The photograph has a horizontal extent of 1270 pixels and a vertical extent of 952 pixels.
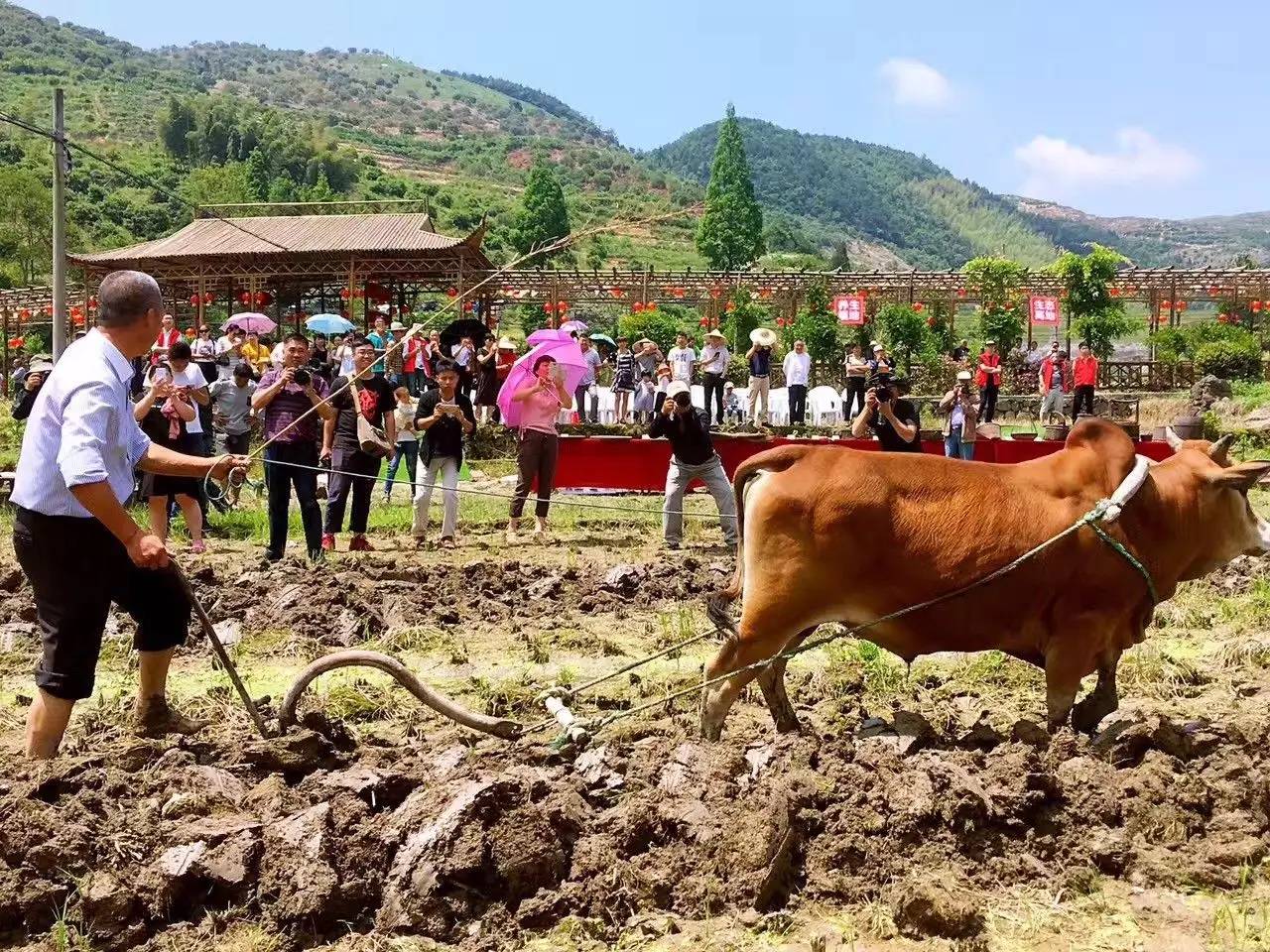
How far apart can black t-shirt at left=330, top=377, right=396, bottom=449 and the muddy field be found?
554 centimetres

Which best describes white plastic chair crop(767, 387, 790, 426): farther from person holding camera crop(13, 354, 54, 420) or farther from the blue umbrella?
person holding camera crop(13, 354, 54, 420)

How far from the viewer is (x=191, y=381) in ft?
39.4

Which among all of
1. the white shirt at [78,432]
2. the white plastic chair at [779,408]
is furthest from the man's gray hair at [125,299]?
the white plastic chair at [779,408]

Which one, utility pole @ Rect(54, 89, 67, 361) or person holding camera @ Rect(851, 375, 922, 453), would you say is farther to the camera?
utility pole @ Rect(54, 89, 67, 361)

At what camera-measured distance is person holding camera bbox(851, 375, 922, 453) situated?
12070 mm

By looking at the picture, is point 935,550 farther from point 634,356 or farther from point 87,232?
point 87,232

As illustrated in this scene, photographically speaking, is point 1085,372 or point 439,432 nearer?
point 439,432

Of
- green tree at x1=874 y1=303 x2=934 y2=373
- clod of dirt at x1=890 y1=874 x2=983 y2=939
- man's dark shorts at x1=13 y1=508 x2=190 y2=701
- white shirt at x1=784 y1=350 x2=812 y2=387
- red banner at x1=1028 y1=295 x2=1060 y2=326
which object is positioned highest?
red banner at x1=1028 y1=295 x2=1060 y2=326

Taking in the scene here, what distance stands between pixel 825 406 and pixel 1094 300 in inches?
676

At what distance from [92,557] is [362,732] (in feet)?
5.91

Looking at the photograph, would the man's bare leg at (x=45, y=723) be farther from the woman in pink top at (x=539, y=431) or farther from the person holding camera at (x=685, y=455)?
the woman in pink top at (x=539, y=431)

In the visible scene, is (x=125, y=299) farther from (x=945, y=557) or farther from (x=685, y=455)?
(x=685, y=455)

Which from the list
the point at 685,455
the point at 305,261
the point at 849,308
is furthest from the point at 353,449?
the point at 849,308

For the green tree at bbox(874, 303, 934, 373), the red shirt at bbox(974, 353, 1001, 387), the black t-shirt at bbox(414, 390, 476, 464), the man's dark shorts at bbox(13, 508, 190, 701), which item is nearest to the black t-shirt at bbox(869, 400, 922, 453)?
the black t-shirt at bbox(414, 390, 476, 464)
